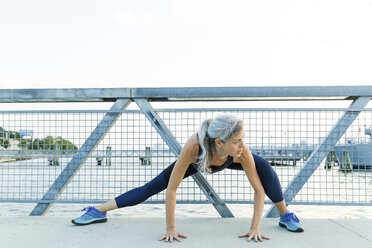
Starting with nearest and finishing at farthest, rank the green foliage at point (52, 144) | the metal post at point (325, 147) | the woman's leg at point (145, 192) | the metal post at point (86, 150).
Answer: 1. the woman's leg at point (145, 192)
2. the metal post at point (325, 147)
3. the metal post at point (86, 150)
4. the green foliage at point (52, 144)

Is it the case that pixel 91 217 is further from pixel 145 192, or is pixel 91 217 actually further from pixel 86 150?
pixel 86 150

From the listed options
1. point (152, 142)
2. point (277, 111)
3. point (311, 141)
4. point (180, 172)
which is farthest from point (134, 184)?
point (311, 141)

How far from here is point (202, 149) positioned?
8.14 ft

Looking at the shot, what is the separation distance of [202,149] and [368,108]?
5.65 feet

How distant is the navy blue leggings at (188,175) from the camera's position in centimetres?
271

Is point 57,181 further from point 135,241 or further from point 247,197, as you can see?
point 247,197

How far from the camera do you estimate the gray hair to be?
2.32m

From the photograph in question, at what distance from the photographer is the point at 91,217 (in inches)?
116

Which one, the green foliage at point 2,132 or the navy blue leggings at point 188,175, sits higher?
the green foliage at point 2,132

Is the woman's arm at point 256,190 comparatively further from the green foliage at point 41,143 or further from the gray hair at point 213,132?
the green foliage at point 41,143

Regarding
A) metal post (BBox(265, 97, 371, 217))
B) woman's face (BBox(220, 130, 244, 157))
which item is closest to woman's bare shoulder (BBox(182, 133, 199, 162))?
woman's face (BBox(220, 130, 244, 157))

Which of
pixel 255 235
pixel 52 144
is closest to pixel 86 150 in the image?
pixel 52 144

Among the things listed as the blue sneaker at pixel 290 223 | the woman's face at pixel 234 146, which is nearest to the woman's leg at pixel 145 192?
the woman's face at pixel 234 146

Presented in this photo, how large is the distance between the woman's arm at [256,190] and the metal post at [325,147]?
2.27 feet
